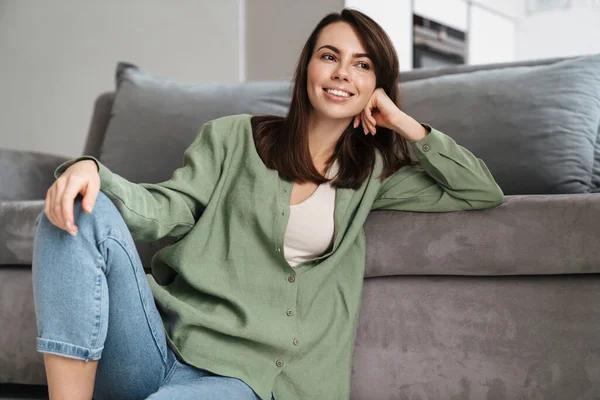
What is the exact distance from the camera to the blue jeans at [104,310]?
3.37 feet

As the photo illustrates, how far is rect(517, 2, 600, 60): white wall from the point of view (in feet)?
16.0

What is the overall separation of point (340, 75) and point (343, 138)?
6.1 inches

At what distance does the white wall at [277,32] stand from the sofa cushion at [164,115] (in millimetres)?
1375

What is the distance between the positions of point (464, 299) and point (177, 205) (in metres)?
0.57

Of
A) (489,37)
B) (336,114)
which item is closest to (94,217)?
(336,114)

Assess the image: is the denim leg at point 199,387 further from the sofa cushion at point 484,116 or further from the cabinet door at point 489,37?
the cabinet door at point 489,37

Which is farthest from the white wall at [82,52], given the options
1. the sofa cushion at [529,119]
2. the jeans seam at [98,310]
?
the jeans seam at [98,310]

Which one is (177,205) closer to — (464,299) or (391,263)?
(391,263)

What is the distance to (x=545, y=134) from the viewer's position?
5.74 ft

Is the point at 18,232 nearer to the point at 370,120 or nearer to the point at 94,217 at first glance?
the point at 94,217

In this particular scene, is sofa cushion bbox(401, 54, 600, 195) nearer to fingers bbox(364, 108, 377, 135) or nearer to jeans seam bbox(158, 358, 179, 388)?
fingers bbox(364, 108, 377, 135)

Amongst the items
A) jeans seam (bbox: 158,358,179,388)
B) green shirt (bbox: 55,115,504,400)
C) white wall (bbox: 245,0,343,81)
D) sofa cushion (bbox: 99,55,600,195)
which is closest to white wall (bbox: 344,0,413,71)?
white wall (bbox: 245,0,343,81)

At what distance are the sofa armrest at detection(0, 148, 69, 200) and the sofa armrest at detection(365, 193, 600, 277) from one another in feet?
3.61

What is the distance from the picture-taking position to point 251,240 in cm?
130
